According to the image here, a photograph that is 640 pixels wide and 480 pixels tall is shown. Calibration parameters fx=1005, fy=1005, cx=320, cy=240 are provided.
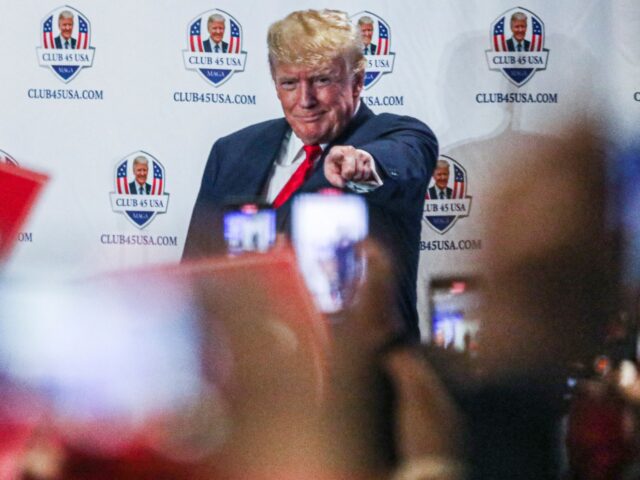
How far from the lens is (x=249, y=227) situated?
2201 mm

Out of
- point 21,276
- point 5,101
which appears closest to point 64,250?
point 21,276

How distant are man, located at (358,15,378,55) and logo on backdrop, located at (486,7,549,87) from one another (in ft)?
0.85

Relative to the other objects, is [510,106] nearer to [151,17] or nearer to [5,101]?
[151,17]

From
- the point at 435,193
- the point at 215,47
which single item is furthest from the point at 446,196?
the point at 215,47

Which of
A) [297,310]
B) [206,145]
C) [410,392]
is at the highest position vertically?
[206,145]

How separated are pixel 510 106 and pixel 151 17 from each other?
831 millimetres

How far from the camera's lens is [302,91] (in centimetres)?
224

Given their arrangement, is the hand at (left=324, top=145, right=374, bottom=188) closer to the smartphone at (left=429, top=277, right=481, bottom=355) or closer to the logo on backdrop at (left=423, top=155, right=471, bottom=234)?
the logo on backdrop at (left=423, top=155, right=471, bottom=234)

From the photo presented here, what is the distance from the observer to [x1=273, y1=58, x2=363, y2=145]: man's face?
2.23 m

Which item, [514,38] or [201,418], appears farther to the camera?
[514,38]

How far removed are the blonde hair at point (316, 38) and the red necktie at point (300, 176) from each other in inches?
7.7

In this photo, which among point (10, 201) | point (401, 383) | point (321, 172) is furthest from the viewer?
point (321, 172)

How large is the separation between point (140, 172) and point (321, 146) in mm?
414

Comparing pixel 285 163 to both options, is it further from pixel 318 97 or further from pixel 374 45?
pixel 374 45
